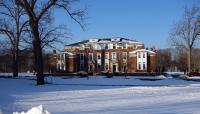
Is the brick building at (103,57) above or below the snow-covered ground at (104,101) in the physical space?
above

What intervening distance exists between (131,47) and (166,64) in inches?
894

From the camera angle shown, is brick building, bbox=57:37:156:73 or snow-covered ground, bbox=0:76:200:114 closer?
snow-covered ground, bbox=0:76:200:114

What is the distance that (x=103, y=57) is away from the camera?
12450 cm

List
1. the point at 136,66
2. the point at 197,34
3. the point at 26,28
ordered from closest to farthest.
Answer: the point at 26,28 → the point at 197,34 → the point at 136,66

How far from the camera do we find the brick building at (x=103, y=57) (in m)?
119

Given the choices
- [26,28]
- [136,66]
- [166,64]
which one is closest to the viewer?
[26,28]

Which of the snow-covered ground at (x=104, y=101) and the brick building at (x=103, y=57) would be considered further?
the brick building at (x=103, y=57)

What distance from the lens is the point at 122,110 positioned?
16.9m

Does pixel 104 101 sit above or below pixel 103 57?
below

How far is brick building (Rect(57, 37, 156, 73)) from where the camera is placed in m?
119

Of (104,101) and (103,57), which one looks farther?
(103,57)

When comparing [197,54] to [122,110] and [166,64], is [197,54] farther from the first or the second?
[122,110]

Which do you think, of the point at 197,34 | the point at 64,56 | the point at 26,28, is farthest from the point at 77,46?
the point at 26,28

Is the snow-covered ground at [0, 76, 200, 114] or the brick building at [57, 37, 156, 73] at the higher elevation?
the brick building at [57, 37, 156, 73]
